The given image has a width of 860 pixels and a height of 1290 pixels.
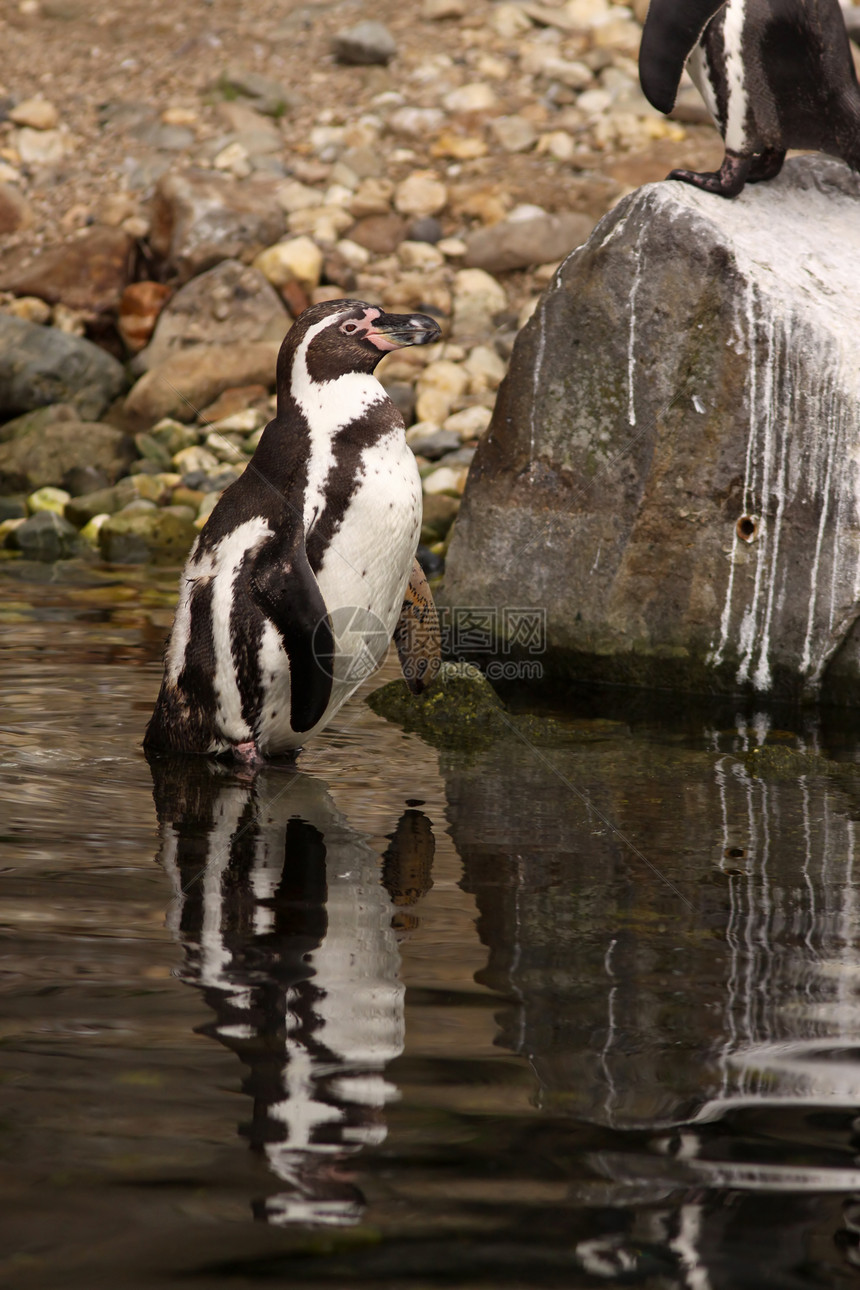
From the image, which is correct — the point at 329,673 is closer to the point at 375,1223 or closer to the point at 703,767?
the point at 703,767

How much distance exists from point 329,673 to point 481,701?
40.1 inches

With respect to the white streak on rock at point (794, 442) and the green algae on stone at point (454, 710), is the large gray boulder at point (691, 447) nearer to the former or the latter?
the white streak on rock at point (794, 442)

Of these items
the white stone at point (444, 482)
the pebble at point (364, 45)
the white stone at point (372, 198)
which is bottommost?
the white stone at point (444, 482)

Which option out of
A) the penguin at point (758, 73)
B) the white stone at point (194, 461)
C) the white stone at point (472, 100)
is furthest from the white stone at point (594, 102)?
the penguin at point (758, 73)

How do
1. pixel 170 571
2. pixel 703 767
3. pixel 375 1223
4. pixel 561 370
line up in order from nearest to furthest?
pixel 375 1223
pixel 703 767
pixel 561 370
pixel 170 571

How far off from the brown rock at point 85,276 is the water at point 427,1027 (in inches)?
318

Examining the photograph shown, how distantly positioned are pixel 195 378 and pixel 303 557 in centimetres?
699

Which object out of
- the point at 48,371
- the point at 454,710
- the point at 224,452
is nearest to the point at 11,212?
the point at 48,371

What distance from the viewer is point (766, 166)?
5.54m

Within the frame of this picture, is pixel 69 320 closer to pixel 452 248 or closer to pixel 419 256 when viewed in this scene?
pixel 419 256

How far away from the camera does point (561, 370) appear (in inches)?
220

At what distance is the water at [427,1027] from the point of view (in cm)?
171

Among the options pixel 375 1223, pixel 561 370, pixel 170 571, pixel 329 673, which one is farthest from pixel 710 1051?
pixel 170 571

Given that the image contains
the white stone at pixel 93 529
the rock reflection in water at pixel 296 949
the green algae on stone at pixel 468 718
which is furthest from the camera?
the white stone at pixel 93 529
